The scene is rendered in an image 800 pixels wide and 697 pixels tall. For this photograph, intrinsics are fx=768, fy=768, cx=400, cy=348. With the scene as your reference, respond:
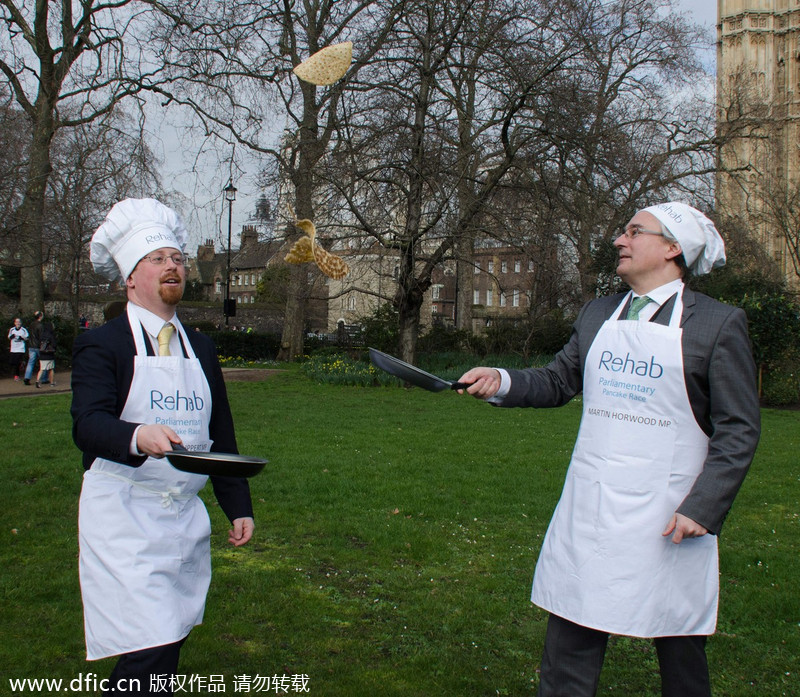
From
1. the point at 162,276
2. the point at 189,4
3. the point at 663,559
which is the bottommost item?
the point at 663,559

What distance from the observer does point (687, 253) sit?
109 inches

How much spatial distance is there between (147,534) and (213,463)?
1.67 feet

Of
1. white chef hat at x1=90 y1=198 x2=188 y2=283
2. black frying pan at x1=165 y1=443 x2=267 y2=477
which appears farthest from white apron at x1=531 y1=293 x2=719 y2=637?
white chef hat at x1=90 y1=198 x2=188 y2=283

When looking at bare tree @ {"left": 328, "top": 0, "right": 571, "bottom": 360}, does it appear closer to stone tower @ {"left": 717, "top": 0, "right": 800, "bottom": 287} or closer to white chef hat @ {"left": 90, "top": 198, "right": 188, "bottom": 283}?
stone tower @ {"left": 717, "top": 0, "right": 800, "bottom": 287}

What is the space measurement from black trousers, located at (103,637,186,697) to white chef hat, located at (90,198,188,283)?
1281 millimetres

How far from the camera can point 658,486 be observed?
8.34ft

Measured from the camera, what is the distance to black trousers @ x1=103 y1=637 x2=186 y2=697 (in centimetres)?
240

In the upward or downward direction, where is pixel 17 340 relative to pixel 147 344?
downward

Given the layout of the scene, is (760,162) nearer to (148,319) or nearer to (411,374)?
(411,374)

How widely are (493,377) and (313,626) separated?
2.09m

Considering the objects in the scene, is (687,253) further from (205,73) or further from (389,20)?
(205,73)

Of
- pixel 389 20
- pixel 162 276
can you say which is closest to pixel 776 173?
pixel 389 20

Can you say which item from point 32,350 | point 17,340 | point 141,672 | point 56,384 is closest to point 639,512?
point 141,672

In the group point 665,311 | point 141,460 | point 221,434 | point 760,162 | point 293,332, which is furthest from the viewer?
point 293,332
